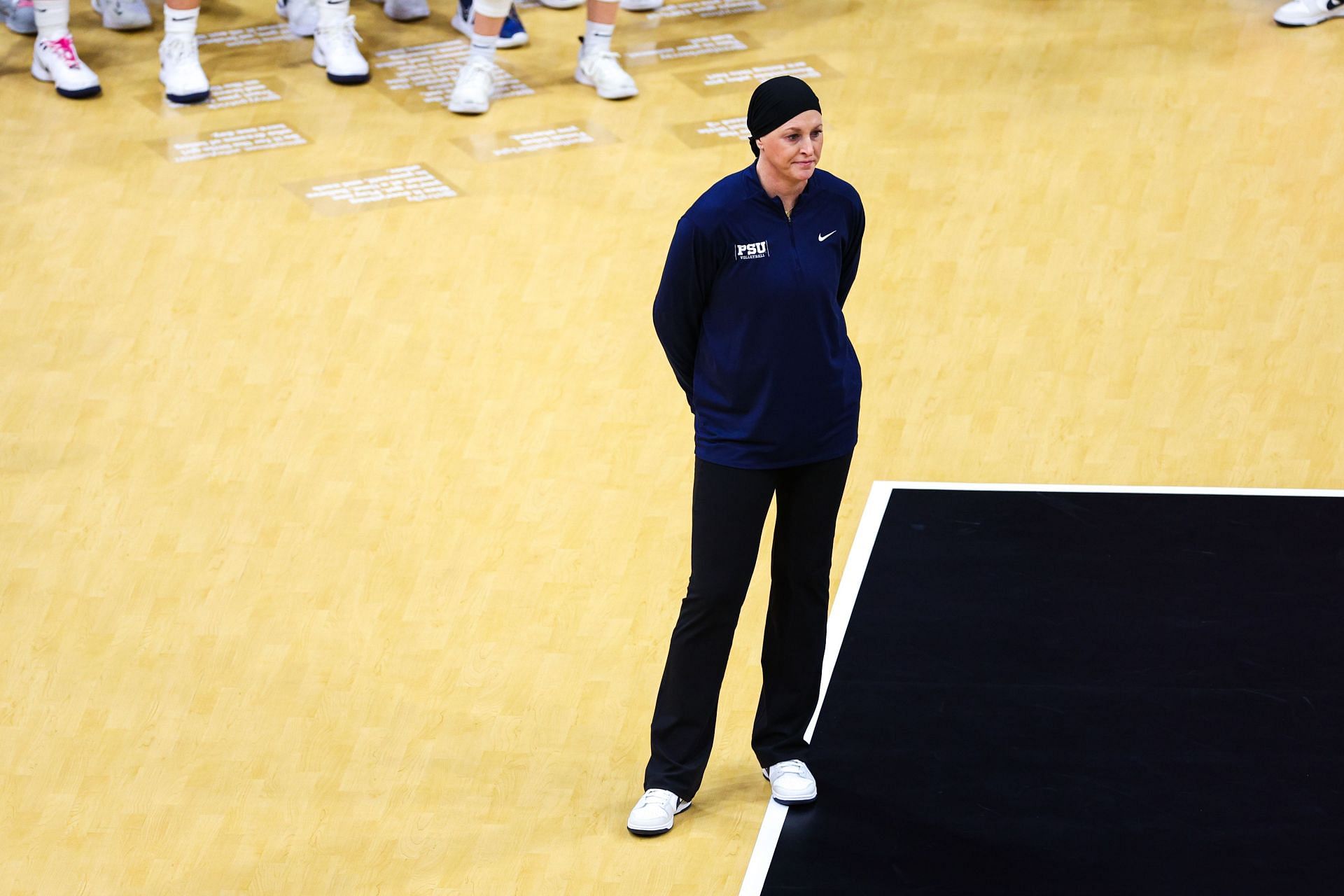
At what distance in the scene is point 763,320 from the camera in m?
3.68

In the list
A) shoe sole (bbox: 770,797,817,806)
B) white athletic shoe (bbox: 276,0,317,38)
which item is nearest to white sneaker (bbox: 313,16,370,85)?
white athletic shoe (bbox: 276,0,317,38)

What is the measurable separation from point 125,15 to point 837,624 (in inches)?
183

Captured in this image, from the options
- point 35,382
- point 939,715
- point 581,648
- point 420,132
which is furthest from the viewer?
point 420,132

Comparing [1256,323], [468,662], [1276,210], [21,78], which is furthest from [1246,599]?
[21,78]

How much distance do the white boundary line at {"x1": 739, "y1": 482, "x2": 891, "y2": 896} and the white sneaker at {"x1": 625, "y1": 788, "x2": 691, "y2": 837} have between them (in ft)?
0.63

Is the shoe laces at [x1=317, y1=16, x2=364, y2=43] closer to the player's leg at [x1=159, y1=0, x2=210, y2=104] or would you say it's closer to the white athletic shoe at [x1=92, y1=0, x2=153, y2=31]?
the player's leg at [x1=159, y1=0, x2=210, y2=104]

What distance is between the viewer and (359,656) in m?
4.57

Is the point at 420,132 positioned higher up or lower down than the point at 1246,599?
lower down

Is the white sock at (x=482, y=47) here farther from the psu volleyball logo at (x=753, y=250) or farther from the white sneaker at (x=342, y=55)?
the psu volleyball logo at (x=753, y=250)

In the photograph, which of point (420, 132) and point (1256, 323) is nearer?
point (1256, 323)

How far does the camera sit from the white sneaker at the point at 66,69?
7203mm

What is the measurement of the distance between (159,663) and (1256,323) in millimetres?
3449

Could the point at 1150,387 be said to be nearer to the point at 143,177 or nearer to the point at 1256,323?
the point at 1256,323

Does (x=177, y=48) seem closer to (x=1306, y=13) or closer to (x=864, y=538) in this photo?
(x=864, y=538)
